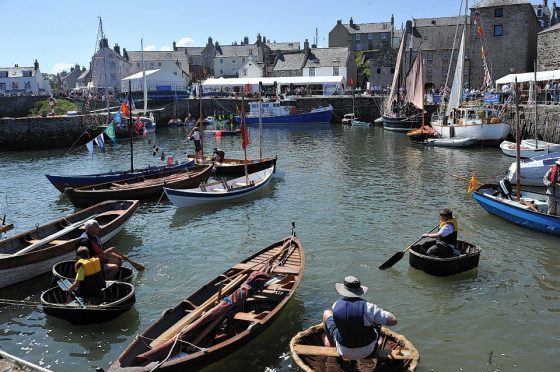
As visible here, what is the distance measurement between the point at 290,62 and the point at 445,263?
265 feet

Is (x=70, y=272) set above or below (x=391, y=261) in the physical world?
above

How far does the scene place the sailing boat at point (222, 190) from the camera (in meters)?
23.7

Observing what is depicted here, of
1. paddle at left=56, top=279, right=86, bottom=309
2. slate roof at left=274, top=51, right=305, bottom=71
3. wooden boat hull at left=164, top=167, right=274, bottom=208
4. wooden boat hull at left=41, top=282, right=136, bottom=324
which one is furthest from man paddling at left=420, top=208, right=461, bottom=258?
slate roof at left=274, top=51, right=305, bottom=71

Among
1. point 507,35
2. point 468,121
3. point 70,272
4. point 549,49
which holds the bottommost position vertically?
point 70,272

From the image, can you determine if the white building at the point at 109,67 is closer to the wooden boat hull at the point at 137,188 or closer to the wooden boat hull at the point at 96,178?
the wooden boat hull at the point at 96,178

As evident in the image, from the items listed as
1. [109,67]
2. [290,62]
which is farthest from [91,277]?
[109,67]

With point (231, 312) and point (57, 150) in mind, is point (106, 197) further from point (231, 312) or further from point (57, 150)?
point (57, 150)

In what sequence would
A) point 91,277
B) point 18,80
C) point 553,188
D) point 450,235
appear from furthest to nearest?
point 18,80
point 553,188
point 450,235
point 91,277

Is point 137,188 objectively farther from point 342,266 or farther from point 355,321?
point 355,321

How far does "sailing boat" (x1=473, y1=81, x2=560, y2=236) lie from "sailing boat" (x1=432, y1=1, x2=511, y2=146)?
2201 cm

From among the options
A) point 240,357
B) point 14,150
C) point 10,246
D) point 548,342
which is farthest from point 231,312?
point 14,150

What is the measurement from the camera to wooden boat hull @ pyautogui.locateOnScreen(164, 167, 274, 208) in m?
23.6

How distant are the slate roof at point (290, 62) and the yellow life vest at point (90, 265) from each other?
266 ft

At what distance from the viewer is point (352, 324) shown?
8844 millimetres
